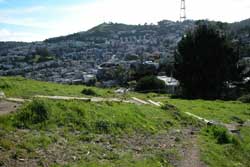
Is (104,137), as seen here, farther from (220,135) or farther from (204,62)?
(204,62)

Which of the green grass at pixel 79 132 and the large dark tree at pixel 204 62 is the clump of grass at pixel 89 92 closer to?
the green grass at pixel 79 132

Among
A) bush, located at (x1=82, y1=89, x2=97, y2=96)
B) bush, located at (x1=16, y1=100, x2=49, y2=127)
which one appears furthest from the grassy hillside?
bush, located at (x1=82, y1=89, x2=97, y2=96)

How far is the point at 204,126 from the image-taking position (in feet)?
60.0

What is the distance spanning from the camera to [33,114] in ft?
42.3

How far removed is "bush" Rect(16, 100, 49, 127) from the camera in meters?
12.5

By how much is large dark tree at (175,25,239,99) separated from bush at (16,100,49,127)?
2680 cm

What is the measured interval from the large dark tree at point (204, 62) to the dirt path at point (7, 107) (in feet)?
84.3

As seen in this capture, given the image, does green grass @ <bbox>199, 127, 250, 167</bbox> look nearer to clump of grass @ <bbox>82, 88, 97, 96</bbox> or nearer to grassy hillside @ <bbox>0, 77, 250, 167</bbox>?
grassy hillside @ <bbox>0, 77, 250, 167</bbox>

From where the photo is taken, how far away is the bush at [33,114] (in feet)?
41.0

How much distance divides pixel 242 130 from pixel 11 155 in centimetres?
1156

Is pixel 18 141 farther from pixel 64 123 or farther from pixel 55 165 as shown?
pixel 64 123

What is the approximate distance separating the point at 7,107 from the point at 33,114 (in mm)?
1606

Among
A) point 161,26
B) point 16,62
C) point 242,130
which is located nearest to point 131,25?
point 161,26

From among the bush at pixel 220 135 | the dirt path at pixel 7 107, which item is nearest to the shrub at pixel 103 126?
the dirt path at pixel 7 107
